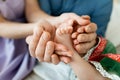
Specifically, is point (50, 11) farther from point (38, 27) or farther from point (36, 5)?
point (38, 27)

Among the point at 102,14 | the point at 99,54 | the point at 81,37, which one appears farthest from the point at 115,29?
the point at 81,37

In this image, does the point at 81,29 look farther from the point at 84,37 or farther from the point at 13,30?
the point at 13,30

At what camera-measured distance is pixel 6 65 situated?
86 cm

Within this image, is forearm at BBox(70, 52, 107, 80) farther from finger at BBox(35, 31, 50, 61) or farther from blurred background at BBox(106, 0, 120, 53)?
blurred background at BBox(106, 0, 120, 53)

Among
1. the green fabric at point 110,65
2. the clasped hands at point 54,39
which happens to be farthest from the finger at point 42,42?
the green fabric at point 110,65

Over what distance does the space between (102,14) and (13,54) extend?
15.3 inches

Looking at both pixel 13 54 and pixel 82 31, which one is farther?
pixel 13 54

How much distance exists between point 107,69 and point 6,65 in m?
0.34

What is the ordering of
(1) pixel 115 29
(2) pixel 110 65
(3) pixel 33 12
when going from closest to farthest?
(2) pixel 110 65 → (3) pixel 33 12 → (1) pixel 115 29

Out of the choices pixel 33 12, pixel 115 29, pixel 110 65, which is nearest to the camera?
pixel 110 65

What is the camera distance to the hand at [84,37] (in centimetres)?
73

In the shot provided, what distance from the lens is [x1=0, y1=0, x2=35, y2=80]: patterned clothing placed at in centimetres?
84

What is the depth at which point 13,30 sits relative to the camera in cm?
87

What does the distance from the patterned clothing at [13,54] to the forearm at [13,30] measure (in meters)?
0.03
